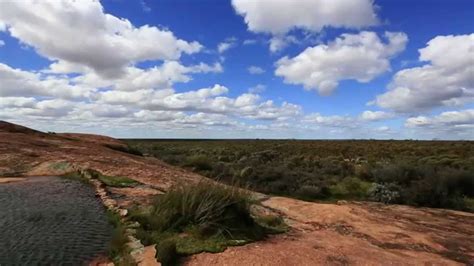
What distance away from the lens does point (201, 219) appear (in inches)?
351

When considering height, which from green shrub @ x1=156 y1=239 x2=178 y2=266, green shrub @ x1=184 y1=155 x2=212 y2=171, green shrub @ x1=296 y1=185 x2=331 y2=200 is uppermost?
green shrub @ x1=184 y1=155 x2=212 y2=171

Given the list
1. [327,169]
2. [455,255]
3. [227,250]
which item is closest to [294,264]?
[227,250]

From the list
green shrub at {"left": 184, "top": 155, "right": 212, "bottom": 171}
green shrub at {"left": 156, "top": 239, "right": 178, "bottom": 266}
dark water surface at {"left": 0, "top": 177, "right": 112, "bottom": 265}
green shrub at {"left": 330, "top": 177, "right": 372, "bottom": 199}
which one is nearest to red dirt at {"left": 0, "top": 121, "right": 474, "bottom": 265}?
green shrub at {"left": 156, "top": 239, "right": 178, "bottom": 266}

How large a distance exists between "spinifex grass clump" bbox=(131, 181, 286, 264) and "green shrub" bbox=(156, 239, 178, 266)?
19.4 inches

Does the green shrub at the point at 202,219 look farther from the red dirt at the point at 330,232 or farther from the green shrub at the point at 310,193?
the green shrub at the point at 310,193

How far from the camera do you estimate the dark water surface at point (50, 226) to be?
742 cm

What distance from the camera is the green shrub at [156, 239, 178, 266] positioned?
707cm

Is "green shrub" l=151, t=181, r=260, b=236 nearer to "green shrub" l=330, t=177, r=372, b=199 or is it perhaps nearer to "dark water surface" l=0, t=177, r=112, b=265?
"dark water surface" l=0, t=177, r=112, b=265

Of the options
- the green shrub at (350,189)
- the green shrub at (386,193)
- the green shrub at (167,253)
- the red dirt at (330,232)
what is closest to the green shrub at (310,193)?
the green shrub at (350,189)

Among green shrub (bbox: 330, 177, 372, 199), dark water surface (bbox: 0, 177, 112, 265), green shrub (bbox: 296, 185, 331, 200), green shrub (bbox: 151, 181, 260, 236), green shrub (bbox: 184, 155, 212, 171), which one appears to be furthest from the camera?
green shrub (bbox: 184, 155, 212, 171)

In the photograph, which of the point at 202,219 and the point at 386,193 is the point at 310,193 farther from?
the point at 202,219

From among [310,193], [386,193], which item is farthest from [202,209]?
[386,193]

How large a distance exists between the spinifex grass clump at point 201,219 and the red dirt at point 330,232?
1.58 feet

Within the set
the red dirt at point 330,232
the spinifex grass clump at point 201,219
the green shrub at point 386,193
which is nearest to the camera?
the red dirt at point 330,232
